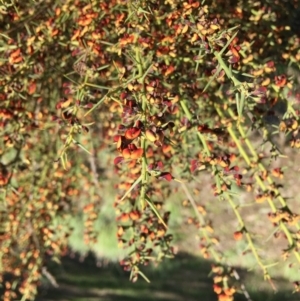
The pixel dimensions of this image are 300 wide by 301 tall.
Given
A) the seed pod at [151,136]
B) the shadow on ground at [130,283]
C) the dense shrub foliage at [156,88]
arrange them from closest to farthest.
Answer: the seed pod at [151,136]
the dense shrub foliage at [156,88]
the shadow on ground at [130,283]

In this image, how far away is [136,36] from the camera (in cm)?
148

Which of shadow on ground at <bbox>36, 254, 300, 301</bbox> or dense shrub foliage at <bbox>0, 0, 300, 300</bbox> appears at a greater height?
shadow on ground at <bbox>36, 254, 300, 301</bbox>

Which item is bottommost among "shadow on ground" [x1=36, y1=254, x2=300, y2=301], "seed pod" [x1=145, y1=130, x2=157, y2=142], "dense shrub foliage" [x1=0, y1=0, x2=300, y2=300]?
"seed pod" [x1=145, y1=130, x2=157, y2=142]

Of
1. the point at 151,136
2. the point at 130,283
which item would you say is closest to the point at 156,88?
the point at 151,136

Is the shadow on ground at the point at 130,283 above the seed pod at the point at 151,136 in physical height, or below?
above

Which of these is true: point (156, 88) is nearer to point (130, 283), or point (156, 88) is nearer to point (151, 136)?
point (151, 136)

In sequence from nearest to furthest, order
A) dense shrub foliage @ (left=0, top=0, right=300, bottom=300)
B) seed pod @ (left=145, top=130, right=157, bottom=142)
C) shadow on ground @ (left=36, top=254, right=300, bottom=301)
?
seed pod @ (left=145, top=130, right=157, bottom=142)
dense shrub foliage @ (left=0, top=0, right=300, bottom=300)
shadow on ground @ (left=36, top=254, right=300, bottom=301)

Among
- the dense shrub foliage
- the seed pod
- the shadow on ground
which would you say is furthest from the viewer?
the shadow on ground

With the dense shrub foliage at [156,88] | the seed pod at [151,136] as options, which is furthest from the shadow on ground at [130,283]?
the seed pod at [151,136]

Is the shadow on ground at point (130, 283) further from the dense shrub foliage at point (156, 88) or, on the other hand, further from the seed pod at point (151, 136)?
the seed pod at point (151, 136)

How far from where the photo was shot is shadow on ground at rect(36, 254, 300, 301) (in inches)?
170

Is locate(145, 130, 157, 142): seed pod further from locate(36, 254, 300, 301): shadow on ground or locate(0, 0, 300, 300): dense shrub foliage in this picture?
locate(36, 254, 300, 301): shadow on ground

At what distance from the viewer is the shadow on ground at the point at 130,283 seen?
4324 mm


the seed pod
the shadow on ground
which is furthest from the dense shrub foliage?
the shadow on ground
